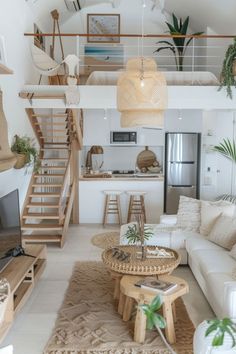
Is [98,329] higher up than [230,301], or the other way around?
[230,301]

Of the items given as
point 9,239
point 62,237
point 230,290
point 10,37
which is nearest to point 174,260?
point 230,290

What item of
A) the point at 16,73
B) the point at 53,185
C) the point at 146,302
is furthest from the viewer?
the point at 53,185

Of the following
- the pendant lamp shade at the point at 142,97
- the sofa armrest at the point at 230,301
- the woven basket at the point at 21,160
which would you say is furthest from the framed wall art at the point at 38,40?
the sofa armrest at the point at 230,301

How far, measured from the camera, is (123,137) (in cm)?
799

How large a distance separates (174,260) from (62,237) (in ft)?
8.70

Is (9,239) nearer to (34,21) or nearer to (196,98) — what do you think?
(196,98)

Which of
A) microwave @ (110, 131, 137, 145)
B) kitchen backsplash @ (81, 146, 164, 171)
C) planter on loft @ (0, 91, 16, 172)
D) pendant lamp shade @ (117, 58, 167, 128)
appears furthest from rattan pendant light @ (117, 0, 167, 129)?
kitchen backsplash @ (81, 146, 164, 171)

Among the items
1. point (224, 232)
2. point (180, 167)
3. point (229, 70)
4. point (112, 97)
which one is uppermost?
point (229, 70)

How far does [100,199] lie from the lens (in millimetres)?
7613

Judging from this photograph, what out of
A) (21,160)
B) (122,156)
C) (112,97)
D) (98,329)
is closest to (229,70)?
(112,97)

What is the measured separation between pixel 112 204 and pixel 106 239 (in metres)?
1.28

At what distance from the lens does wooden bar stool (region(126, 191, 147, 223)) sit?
7391mm

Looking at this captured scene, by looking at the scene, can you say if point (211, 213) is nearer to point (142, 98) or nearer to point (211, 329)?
point (142, 98)

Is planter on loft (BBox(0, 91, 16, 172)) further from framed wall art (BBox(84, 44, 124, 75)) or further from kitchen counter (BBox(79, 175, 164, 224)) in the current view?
framed wall art (BBox(84, 44, 124, 75))
